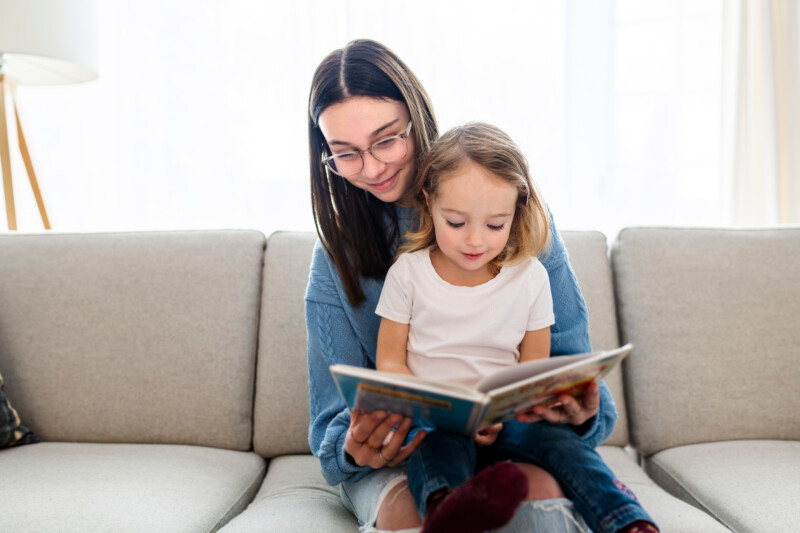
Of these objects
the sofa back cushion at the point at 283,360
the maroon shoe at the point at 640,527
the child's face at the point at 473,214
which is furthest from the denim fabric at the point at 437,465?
the sofa back cushion at the point at 283,360

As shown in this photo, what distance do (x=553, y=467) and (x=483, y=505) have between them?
292 mm

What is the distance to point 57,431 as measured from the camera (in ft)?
5.50

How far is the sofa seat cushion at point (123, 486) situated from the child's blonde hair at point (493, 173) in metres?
0.68

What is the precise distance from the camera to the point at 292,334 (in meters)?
1.68

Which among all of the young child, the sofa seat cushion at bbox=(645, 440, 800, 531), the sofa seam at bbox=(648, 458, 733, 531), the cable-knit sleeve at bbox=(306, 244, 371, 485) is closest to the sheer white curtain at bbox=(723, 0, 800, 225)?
the sofa seat cushion at bbox=(645, 440, 800, 531)

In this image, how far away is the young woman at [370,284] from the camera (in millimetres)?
1019

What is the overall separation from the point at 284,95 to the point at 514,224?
178 cm

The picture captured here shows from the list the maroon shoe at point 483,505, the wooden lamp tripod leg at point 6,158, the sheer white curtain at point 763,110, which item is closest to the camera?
the maroon shoe at point 483,505

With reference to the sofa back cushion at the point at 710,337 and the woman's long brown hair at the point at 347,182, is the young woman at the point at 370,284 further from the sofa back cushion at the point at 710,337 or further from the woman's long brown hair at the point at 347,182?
the sofa back cushion at the point at 710,337

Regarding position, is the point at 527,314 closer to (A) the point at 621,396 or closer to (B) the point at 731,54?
(A) the point at 621,396

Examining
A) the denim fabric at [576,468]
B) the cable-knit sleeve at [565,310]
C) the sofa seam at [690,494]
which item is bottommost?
the sofa seam at [690,494]

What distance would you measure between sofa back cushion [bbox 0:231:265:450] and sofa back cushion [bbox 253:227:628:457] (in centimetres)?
5

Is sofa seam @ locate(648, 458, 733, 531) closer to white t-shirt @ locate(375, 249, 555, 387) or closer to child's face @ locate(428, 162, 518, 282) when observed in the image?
white t-shirt @ locate(375, 249, 555, 387)

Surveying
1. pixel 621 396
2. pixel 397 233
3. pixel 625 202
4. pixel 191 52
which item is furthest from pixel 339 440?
pixel 191 52
